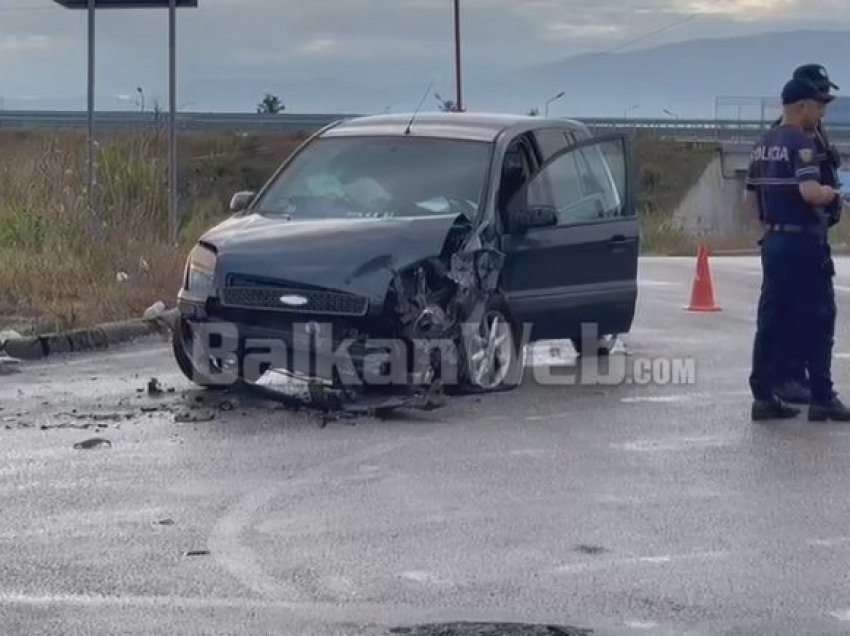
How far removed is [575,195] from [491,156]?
850mm

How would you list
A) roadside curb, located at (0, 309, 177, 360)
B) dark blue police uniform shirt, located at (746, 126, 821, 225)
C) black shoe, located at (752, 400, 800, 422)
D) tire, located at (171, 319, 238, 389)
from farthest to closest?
roadside curb, located at (0, 309, 177, 360)
tire, located at (171, 319, 238, 389)
black shoe, located at (752, 400, 800, 422)
dark blue police uniform shirt, located at (746, 126, 821, 225)

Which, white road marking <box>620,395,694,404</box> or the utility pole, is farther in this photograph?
the utility pole

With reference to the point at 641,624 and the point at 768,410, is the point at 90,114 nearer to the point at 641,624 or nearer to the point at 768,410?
the point at 768,410

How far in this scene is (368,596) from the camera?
6.33m

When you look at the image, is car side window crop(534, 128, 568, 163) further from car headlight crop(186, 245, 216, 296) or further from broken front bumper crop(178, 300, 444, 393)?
car headlight crop(186, 245, 216, 296)

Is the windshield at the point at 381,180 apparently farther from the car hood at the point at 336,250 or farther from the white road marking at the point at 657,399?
the white road marking at the point at 657,399

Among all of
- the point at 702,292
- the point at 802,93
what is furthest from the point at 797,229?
the point at 702,292

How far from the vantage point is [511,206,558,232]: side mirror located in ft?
37.0

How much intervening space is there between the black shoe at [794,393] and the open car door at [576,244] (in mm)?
1801

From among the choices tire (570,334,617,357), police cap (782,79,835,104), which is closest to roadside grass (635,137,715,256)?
tire (570,334,617,357)

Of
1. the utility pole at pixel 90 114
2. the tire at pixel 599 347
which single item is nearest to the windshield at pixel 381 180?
the tire at pixel 599 347

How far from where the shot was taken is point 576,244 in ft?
38.7

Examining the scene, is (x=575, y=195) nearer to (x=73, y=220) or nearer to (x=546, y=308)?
(x=546, y=308)

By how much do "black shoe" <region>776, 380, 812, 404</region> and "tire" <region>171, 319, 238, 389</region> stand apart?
10.4ft
